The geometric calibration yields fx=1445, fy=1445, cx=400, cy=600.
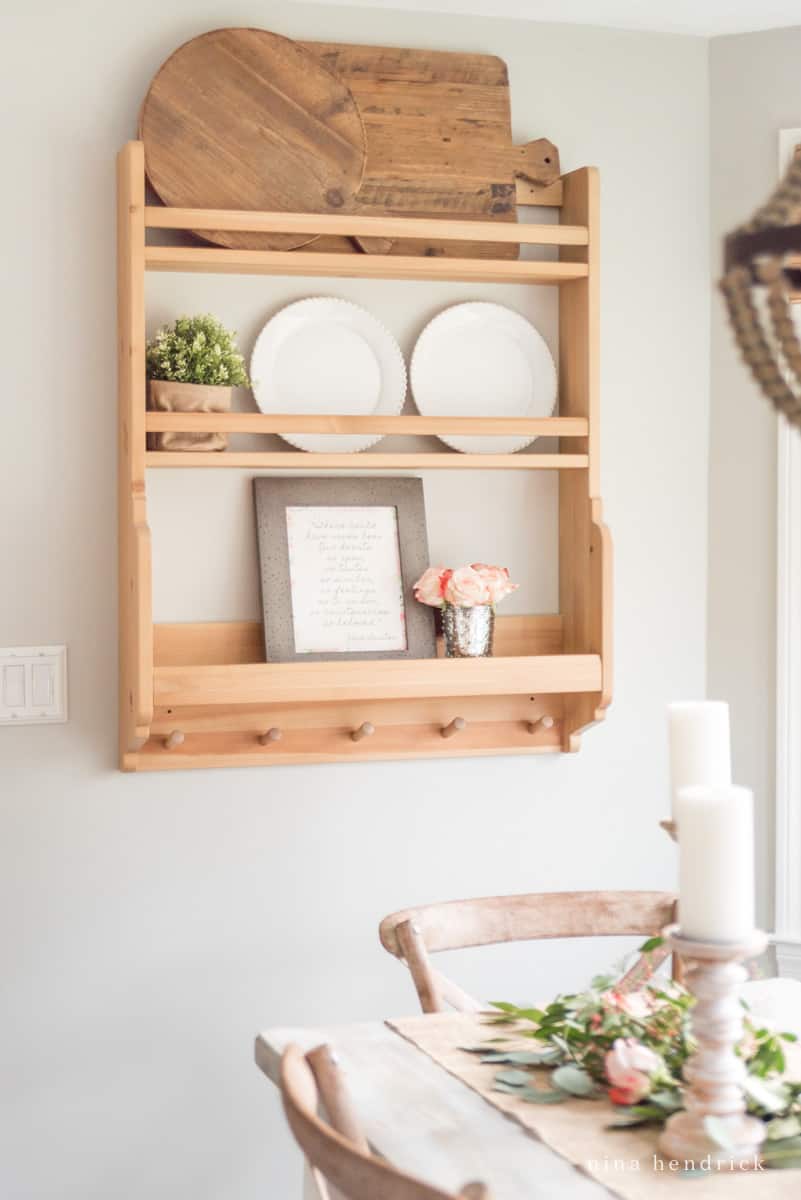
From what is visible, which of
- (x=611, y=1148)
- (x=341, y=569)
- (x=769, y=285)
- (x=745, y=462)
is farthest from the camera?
(x=745, y=462)

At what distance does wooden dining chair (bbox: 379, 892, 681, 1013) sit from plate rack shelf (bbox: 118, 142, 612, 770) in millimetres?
482

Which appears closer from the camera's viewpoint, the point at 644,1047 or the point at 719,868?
the point at 719,868

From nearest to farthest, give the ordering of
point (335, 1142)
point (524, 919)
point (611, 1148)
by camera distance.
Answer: point (335, 1142) → point (611, 1148) → point (524, 919)

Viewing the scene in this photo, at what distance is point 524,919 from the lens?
2.20 meters

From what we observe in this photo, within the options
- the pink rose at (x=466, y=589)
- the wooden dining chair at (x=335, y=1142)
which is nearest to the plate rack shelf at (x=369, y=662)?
the pink rose at (x=466, y=589)

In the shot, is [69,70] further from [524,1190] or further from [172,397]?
[524,1190]

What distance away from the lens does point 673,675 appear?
2904 millimetres

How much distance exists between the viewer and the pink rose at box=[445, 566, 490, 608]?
2.56 m

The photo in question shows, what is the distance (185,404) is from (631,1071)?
4.57 ft

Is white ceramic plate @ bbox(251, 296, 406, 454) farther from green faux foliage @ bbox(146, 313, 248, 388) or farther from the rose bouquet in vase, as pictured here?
the rose bouquet in vase

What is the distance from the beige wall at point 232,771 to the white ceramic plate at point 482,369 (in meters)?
0.06

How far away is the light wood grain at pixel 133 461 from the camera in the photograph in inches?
93.2

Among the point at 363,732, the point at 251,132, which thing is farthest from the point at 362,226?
the point at 363,732

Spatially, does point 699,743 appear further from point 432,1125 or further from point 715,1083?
point 432,1125
